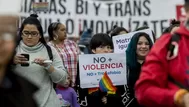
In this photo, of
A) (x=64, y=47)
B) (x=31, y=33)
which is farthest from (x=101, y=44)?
(x=64, y=47)

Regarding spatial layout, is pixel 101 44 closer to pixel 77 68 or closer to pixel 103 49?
pixel 103 49

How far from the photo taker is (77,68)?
250 inches

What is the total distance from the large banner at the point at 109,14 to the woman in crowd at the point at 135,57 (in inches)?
194

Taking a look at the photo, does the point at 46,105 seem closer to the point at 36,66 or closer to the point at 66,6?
the point at 36,66

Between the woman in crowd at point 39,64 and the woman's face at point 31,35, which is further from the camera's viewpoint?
the woman's face at point 31,35

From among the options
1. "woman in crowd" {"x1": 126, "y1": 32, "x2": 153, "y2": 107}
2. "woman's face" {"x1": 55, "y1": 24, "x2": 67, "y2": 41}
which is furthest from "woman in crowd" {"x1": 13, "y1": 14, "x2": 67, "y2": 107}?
"woman's face" {"x1": 55, "y1": 24, "x2": 67, "y2": 41}

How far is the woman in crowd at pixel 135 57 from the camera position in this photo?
552 centimetres

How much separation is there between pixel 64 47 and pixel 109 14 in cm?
344

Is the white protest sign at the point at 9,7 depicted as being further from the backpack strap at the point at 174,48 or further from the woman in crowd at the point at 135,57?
the woman in crowd at the point at 135,57

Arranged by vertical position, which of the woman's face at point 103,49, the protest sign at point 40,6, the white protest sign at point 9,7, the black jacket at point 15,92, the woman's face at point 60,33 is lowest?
the woman's face at point 103,49

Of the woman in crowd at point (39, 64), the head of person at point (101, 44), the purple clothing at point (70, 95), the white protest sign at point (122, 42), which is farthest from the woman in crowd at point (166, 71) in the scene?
the white protest sign at point (122, 42)

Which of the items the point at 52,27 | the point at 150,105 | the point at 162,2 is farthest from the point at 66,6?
the point at 150,105

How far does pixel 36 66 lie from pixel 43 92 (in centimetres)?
24

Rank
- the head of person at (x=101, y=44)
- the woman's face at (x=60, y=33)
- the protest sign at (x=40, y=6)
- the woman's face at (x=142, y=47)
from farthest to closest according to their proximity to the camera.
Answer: the protest sign at (x=40, y=6) → the woman's face at (x=60, y=33) → the head of person at (x=101, y=44) → the woman's face at (x=142, y=47)
